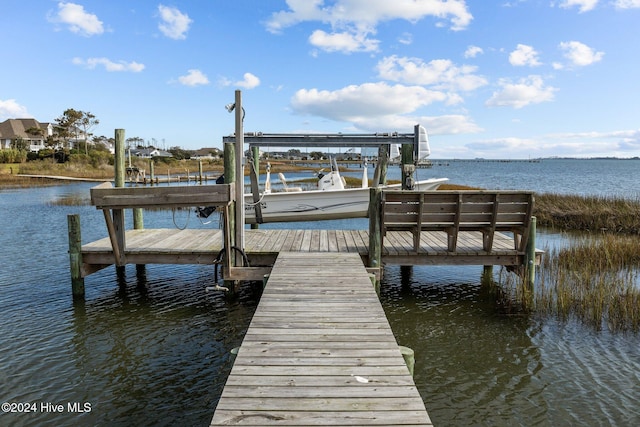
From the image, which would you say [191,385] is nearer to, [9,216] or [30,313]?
[30,313]

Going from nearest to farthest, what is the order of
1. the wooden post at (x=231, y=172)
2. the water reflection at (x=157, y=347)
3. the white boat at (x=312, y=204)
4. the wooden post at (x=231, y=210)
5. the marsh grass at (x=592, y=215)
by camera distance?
the water reflection at (x=157, y=347) → the wooden post at (x=231, y=210) → the wooden post at (x=231, y=172) → the white boat at (x=312, y=204) → the marsh grass at (x=592, y=215)

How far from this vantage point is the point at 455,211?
747 cm

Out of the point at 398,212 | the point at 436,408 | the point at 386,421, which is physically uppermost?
the point at 398,212

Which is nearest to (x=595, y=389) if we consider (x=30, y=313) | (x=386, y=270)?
(x=386, y=270)

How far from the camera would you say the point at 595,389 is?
17.0ft

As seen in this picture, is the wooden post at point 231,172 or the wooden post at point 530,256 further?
the wooden post at point 231,172

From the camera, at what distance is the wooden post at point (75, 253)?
7863mm

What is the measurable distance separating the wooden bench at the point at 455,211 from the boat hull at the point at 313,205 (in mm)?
7283

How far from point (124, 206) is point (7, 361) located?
2.65 metres

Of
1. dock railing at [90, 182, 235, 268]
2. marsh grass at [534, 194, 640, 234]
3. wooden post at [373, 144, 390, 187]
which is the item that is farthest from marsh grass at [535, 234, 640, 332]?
marsh grass at [534, 194, 640, 234]

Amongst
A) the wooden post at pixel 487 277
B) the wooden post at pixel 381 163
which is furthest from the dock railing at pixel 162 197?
the wooden post at pixel 487 277

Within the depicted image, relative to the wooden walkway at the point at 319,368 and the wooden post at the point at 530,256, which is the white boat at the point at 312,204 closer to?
the wooden post at the point at 530,256

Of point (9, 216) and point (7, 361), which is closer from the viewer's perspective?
point (7, 361)

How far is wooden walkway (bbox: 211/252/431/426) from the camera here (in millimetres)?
2771
